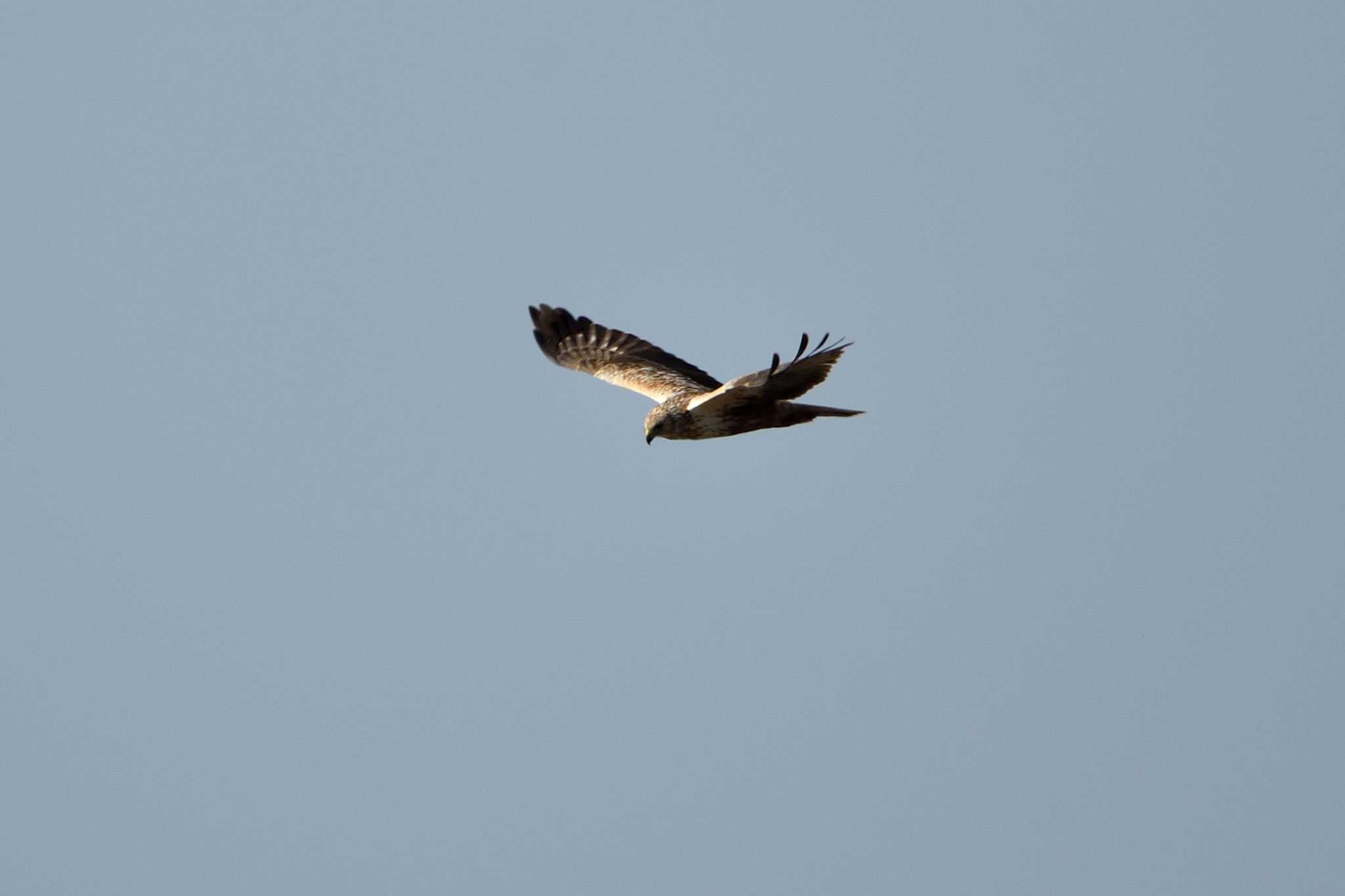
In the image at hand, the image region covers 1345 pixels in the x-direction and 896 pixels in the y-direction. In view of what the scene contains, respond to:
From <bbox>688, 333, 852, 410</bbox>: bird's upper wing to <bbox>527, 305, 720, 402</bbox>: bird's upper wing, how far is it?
8.84ft

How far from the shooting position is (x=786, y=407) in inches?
683

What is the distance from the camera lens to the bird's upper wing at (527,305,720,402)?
796 inches

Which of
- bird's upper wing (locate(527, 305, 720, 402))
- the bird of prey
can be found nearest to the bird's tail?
the bird of prey

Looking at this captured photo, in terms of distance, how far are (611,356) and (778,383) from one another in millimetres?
5042

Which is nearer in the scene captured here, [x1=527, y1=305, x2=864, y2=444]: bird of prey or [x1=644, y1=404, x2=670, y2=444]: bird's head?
[x1=527, y1=305, x2=864, y2=444]: bird of prey

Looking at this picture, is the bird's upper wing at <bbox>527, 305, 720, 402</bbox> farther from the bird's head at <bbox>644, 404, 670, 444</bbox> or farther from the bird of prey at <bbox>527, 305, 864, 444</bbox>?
the bird's head at <bbox>644, 404, 670, 444</bbox>

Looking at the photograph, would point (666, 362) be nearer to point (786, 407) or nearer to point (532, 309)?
point (532, 309)

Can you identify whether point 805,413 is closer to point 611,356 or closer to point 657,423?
point 657,423

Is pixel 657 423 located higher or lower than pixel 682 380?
lower

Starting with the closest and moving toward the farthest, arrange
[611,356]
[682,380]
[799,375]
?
[799,375]
[682,380]
[611,356]

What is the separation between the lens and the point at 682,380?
66.4 feet

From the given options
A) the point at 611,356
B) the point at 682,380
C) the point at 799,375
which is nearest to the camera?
the point at 799,375

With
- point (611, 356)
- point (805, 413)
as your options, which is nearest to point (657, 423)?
point (805, 413)

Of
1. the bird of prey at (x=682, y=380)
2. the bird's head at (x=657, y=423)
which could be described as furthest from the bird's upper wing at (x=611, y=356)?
the bird's head at (x=657, y=423)
